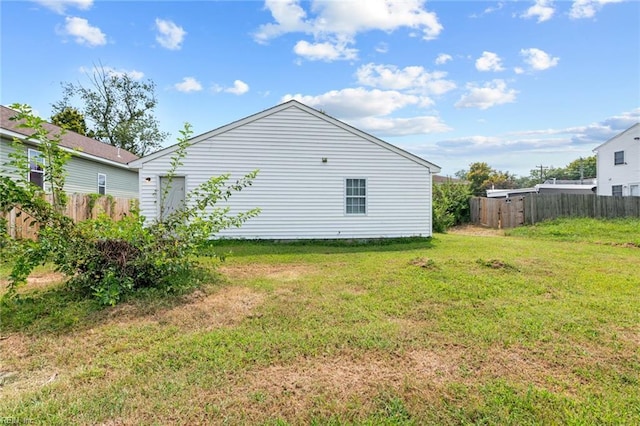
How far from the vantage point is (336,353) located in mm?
3271

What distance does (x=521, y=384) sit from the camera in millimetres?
2730

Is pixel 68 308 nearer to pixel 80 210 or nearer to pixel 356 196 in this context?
pixel 80 210

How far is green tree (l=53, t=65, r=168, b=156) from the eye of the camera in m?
30.9

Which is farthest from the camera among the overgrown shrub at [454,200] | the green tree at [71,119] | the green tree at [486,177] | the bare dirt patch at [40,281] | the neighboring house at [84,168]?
the green tree at [486,177]

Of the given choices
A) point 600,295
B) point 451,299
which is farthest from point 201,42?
point 600,295

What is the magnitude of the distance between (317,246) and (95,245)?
656 centimetres

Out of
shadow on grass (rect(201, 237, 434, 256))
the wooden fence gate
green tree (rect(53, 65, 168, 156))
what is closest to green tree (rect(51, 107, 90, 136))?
green tree (rect(53, 65, 168, 156))

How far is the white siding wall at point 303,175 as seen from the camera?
1088cm

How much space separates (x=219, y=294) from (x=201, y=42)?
32.5 feet

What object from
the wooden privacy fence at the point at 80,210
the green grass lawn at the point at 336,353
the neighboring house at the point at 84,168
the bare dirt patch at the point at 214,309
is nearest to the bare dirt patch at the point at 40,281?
the green grass lawn at the point at 336,353

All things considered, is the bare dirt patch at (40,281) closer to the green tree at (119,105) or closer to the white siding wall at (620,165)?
the white siding wall at (620,165)

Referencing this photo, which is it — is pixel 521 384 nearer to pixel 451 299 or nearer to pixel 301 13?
pixel 451 299

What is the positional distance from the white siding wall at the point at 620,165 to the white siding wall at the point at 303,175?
683 inches

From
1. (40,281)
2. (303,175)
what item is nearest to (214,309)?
(40,281)
